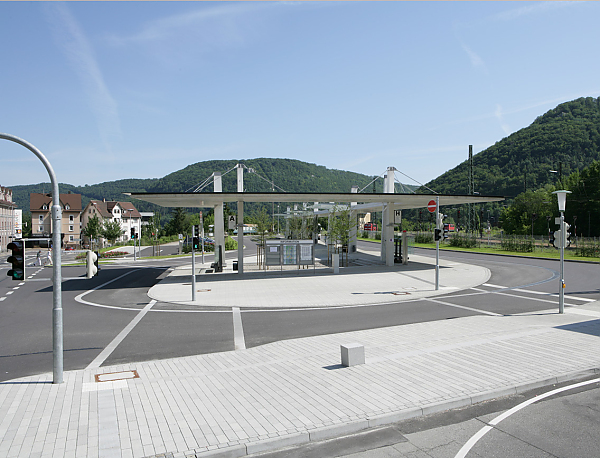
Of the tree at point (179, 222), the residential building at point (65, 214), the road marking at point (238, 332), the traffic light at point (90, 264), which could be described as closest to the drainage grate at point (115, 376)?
the traffic light at point (90, 264)

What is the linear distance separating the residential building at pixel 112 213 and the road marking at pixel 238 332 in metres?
76.6

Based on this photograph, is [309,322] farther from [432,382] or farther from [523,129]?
[523,129]

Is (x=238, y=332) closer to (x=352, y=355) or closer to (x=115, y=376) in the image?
(x=115, y=376)

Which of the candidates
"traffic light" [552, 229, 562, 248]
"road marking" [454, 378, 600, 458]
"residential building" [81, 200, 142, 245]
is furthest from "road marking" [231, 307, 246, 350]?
"residential building" [81, 200, 142, 245]

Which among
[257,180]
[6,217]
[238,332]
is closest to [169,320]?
[238,332]

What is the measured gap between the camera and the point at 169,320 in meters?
13.1

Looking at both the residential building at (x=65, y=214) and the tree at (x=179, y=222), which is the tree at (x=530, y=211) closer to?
the tree at (x=179, y=222)

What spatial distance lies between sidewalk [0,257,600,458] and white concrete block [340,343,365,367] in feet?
0.47

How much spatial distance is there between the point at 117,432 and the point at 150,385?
70.0 inches

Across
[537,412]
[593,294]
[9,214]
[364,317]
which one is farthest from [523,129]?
[9,214]

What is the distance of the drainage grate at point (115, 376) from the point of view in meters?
7.32

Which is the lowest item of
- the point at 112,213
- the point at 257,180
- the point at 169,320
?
the point at 169,320

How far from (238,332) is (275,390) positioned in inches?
191

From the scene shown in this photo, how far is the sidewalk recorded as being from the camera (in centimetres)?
502
